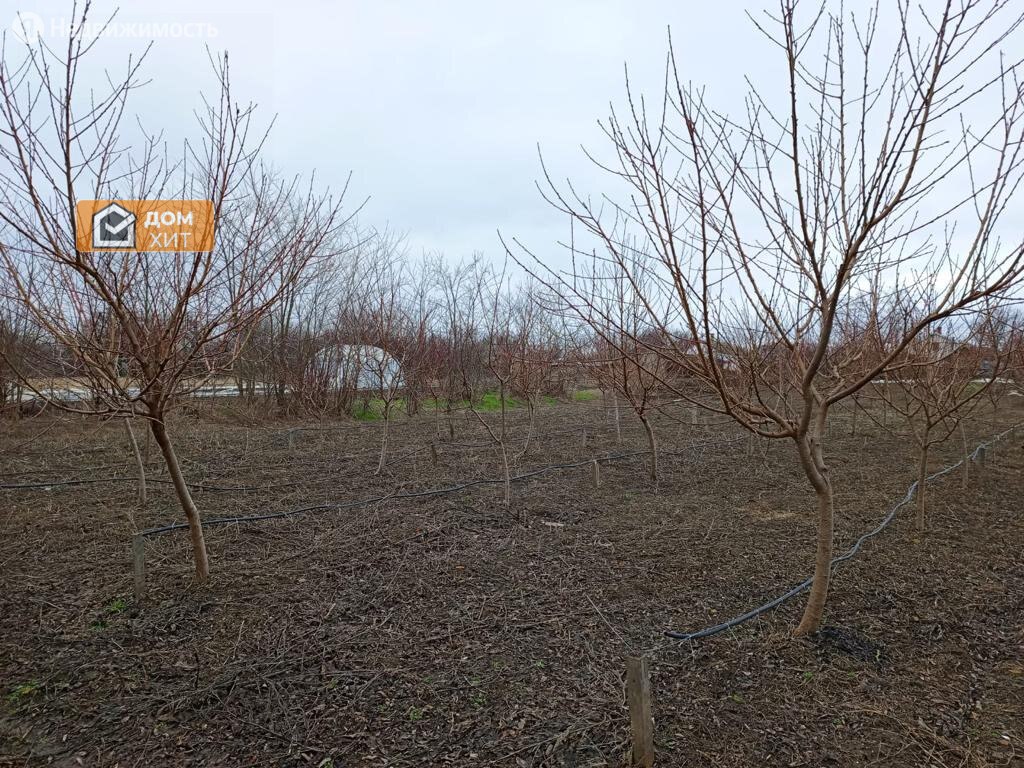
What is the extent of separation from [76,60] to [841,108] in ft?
9.56

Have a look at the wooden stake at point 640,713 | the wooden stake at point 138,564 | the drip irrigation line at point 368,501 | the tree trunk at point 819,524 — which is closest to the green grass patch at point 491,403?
the drip irrigation line at point 368,501

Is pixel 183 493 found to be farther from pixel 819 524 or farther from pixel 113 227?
pixel 819 524

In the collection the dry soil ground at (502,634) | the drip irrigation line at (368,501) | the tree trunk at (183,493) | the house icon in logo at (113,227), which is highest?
the house icon in logo at (113,227)

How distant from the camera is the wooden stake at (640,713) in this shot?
1.79 metres

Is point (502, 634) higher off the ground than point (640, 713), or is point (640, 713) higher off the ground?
point (640, 713)

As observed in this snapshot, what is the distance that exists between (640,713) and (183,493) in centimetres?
257

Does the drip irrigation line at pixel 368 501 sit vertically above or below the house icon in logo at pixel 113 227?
below

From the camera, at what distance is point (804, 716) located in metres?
2.07

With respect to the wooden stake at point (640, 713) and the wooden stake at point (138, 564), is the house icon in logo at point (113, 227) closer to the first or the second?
the wooden stake at point (138, 564)

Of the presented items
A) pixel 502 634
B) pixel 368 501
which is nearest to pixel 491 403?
pixel 368 501

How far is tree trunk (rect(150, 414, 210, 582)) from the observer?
9.22 feet

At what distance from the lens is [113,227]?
2.71 meters

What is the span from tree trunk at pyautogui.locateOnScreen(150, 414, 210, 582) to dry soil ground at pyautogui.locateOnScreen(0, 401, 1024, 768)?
14cm

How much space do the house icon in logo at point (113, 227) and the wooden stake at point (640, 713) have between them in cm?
288
